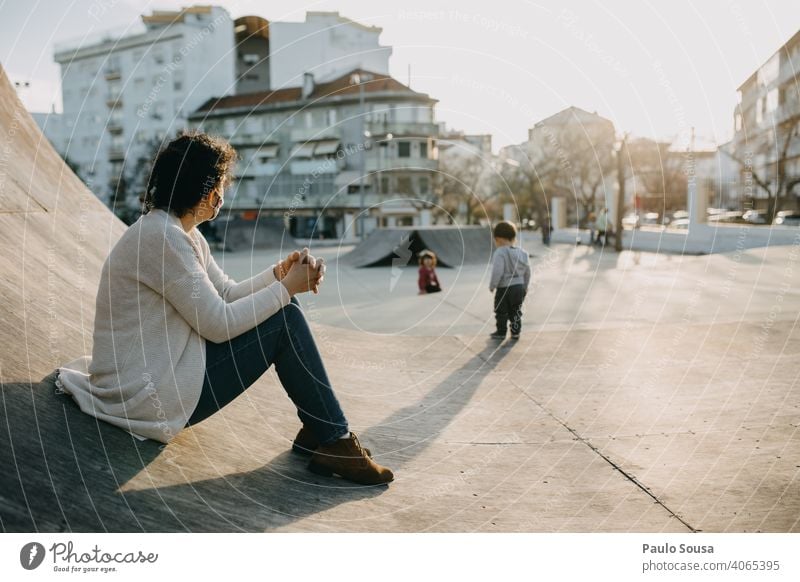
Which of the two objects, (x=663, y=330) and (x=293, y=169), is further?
(x=293, y=169)

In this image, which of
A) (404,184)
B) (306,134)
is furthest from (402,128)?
(306,134)

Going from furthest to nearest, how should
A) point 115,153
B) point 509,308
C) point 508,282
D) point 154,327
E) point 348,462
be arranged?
point 115,153, point 508,282, point 509,308, point 348,462, point 154,327

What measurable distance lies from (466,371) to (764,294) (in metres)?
5.91

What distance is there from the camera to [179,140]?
115 inches

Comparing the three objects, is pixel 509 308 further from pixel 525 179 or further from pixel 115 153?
pixel 115 153

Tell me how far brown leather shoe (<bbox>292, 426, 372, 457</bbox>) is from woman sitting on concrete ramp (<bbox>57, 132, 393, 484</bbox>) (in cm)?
21

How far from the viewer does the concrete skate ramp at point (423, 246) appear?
18.4 m

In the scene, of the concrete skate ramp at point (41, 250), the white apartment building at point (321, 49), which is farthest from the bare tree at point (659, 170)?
the concrete skate ramp at point (41, 250)

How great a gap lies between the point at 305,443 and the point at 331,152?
5146 cm

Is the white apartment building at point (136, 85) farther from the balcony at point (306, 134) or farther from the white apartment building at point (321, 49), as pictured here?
the balcony at point (306, 134)

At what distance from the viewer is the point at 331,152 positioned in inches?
2109

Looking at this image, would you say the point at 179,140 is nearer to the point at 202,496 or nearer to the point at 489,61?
the point at 202,496

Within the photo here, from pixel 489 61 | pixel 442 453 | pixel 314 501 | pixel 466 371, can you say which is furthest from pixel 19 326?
pixel 489 61

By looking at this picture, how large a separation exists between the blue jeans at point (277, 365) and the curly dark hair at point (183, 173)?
1.85 feet
